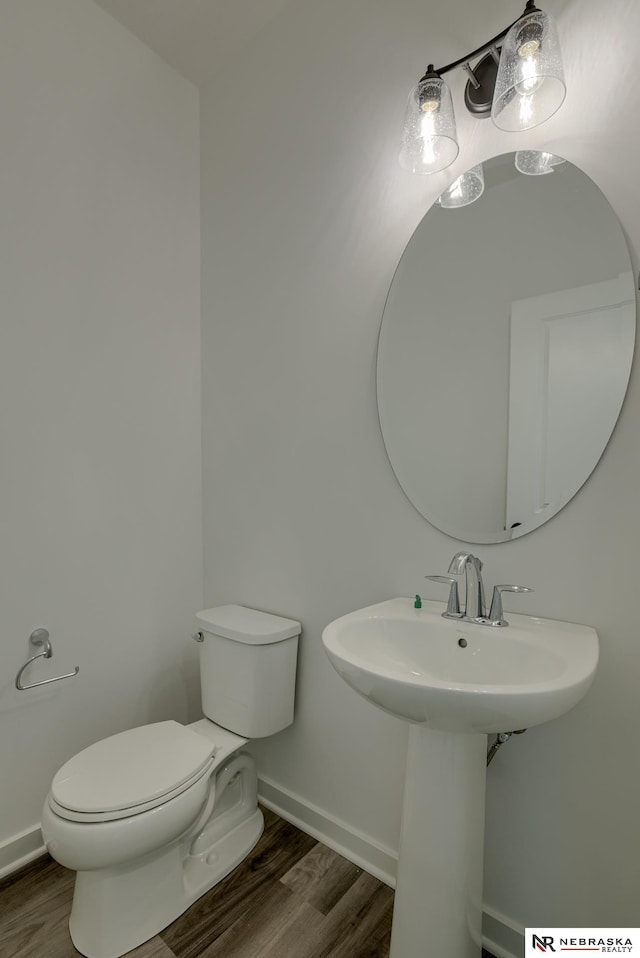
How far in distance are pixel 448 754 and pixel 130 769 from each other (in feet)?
2.80

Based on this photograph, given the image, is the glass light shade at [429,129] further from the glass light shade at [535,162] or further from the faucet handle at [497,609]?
the faucet handle at [497,609]

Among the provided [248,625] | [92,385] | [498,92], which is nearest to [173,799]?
[248,625]

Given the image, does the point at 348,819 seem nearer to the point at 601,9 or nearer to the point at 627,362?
the point at 627,362

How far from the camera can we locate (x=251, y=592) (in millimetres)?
1860

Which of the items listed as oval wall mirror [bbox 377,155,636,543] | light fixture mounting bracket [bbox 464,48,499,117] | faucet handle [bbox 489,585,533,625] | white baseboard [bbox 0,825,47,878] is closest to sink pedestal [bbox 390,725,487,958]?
faucet handle [bbox 489,585,533,625]

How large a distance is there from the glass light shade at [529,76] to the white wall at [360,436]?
66 millimetres

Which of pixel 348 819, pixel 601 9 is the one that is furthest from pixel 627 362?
pixel 348 819

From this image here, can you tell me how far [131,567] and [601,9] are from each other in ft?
6.72

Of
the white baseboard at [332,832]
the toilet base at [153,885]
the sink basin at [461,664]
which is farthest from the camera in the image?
the white baseboard at [332,832]

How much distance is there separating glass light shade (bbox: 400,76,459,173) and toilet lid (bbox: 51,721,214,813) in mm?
1723

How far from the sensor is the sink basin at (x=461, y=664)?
2.63 feet

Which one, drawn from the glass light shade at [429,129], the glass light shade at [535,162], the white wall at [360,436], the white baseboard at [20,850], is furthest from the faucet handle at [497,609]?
the white baseboard at [20,850]
